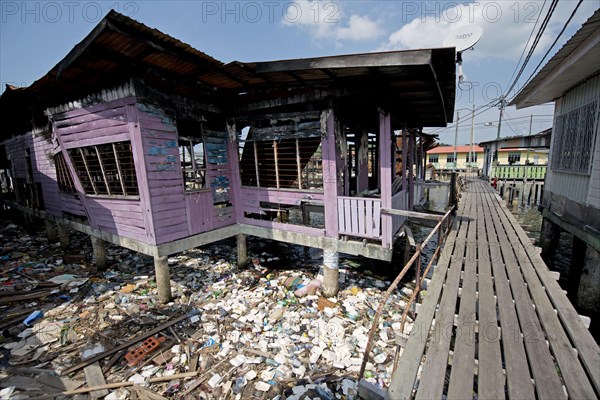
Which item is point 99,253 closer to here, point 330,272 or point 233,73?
point 233,73

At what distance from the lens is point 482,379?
232cm

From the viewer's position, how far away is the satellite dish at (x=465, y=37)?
6.82 metres

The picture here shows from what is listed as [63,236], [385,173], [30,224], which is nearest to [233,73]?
[385,173]

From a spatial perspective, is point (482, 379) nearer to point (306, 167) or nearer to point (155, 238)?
point (306, 167)

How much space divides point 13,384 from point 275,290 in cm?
464

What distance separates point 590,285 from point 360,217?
5924 mm

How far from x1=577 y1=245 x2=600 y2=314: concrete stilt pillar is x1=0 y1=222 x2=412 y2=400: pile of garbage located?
13.9ft

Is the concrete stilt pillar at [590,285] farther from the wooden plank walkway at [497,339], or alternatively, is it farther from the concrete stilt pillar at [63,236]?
the concrete stilt pillar at [63,236]

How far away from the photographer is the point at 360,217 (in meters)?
5.71

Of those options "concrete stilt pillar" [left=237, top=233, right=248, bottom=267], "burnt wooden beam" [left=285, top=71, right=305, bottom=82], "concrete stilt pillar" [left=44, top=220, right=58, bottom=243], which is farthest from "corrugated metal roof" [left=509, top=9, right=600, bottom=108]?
"concrete stilt pillar" [left=44, top=220, right=58, bottom=243]

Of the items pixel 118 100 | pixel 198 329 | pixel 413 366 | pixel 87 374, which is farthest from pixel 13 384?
pixel 413 366

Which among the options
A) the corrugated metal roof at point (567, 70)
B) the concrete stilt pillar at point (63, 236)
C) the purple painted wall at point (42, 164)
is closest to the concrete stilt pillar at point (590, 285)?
the corrugated metal roof at point (567, 70)

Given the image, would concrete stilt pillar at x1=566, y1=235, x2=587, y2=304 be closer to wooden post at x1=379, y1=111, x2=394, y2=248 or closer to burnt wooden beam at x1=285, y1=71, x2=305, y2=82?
wooden post at x1=379, y1=111, x2=394, y2=248

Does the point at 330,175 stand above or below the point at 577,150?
below
